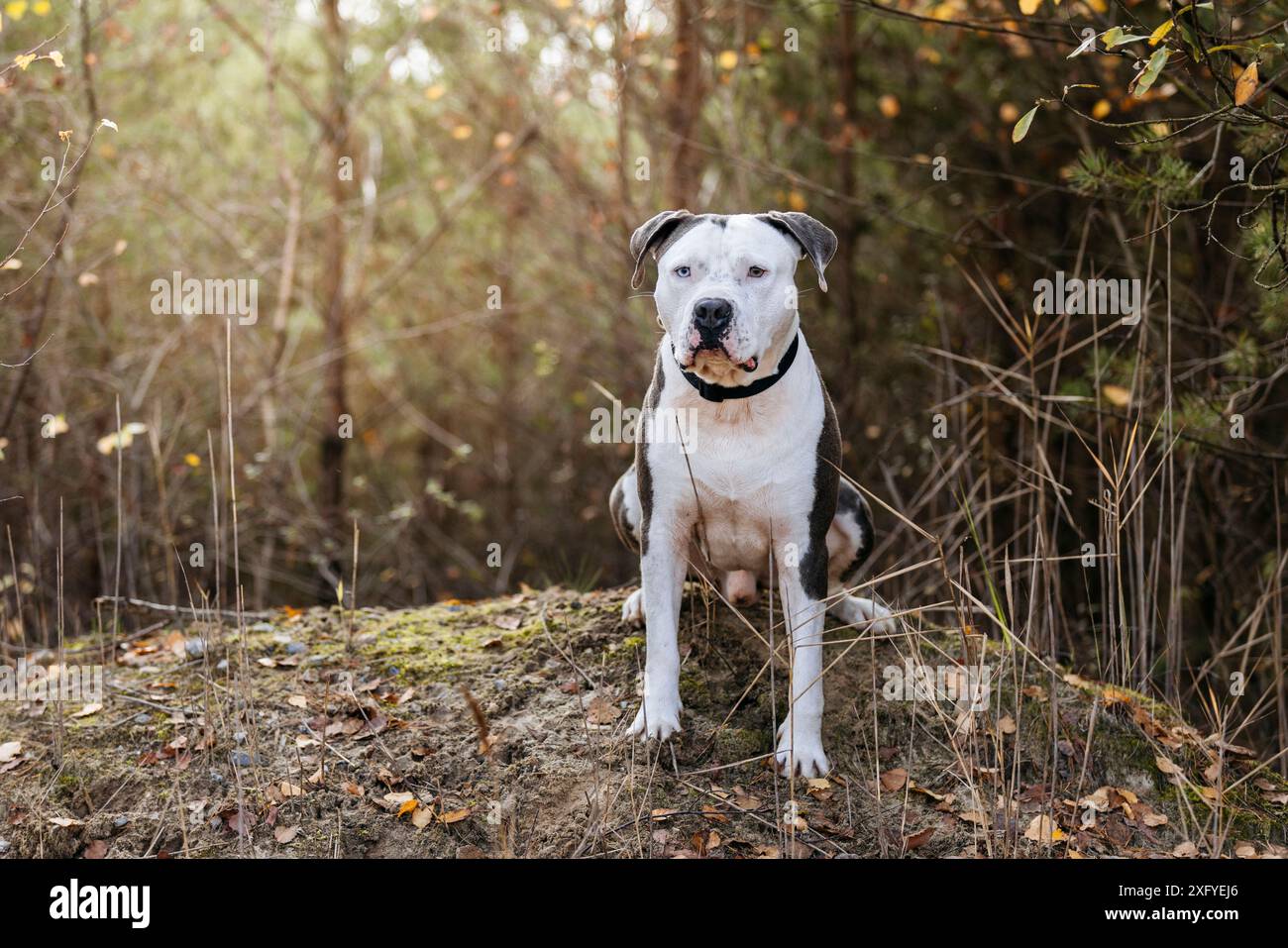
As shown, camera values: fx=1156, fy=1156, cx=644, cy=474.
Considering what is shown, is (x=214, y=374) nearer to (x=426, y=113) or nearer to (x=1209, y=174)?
(x=426, y=113)

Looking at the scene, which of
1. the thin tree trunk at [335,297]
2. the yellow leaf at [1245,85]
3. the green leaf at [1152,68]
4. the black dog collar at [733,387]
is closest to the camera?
the green leaf at [1152,68]

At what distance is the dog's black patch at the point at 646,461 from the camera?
3.88 metres

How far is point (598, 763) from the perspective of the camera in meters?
3.75

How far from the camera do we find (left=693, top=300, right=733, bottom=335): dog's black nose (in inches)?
133

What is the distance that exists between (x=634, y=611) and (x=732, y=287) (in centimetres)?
158

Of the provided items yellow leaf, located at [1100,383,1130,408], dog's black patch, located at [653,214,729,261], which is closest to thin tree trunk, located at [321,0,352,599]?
yellow leaf, located at [1100,383,1130,408]

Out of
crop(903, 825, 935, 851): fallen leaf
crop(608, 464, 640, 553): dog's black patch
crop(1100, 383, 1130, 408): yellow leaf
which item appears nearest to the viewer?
crop(903, 825, 935, 851): fallen leaf

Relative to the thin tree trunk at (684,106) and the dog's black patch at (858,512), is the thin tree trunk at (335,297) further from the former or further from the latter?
the dog's black patch at (858,512)

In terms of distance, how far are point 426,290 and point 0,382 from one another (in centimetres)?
561

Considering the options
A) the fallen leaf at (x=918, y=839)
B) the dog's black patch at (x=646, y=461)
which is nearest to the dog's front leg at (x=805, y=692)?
the fallen leaf at (x=918, y=839)

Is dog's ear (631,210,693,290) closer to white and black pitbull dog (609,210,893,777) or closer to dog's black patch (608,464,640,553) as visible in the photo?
white and black pitbull dog (609,210,893,777)

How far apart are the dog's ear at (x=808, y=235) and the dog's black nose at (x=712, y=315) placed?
45cm

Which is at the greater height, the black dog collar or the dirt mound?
the black dog collar
